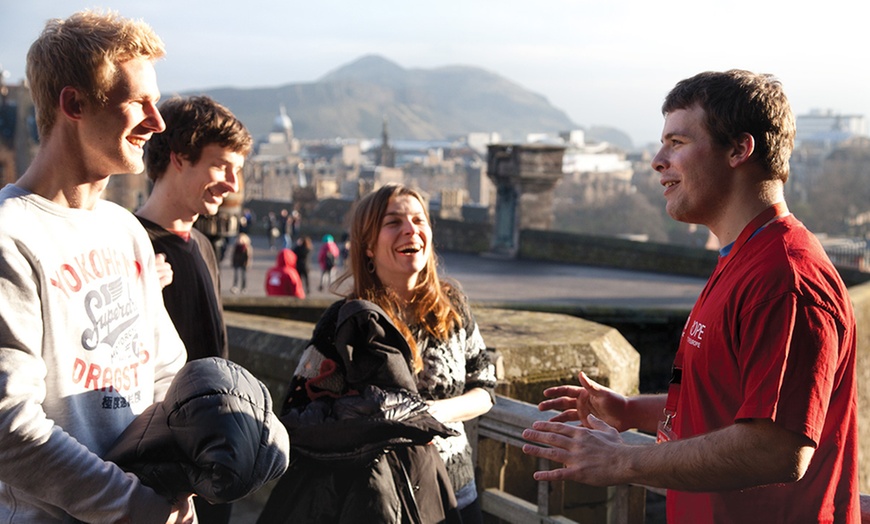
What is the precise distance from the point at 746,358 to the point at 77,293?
4.03 ft

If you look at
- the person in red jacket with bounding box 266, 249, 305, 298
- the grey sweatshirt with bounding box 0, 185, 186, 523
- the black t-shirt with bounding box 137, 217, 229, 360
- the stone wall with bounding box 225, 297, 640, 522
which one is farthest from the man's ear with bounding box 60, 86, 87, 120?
the person in red jacket with bounding box 266, 249, 305, 298

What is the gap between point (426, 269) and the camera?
2922 millimetres

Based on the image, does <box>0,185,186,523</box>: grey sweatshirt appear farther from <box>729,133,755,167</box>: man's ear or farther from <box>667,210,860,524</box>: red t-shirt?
<box>729,133,755,167</box>: man's ear

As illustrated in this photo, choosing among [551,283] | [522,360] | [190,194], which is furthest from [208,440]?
[551,283]

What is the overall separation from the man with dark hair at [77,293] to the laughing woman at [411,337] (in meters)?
0.53

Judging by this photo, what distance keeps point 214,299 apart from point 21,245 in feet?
3.88

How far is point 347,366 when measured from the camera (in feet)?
8.04

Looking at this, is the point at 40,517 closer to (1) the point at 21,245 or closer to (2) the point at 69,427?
(2) the point at 69,427

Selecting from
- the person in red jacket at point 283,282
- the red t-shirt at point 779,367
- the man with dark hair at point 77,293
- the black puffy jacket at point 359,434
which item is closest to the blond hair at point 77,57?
the man with dark hair at point 77,293

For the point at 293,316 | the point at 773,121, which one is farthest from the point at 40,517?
the point at 293,316

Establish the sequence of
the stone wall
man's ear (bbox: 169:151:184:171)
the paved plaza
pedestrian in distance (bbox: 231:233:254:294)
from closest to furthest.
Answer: man's ear (bbox: 169:151:184:171), the stone wall, the paved plaza, pedestrian in distance (bbox: 231:233:254:294)

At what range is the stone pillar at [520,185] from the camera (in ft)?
60.7

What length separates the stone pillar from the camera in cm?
1850

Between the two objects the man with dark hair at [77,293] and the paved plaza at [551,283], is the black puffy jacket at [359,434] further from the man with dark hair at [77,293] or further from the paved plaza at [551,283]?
the paved plaza at [551,283]
